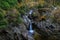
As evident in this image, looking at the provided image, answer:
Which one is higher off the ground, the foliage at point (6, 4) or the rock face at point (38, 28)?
the foliage at point (6, 4)

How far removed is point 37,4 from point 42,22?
763cm

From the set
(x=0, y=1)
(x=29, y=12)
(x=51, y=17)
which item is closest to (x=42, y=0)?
(x=29, y=12)

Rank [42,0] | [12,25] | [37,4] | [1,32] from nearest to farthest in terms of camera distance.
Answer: [1,32] → [12,25] → [37,4] → [42,0]

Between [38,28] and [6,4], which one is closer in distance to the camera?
[6,4]

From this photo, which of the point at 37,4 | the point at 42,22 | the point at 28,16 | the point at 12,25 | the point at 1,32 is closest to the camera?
the point at 1,32

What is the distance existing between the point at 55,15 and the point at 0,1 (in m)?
6.52

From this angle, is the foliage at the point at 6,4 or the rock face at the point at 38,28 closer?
the rock face at the point at 38,28

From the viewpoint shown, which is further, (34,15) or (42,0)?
(42,0)

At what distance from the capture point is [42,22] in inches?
806

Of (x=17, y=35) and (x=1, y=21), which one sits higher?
(x=1, y=21)

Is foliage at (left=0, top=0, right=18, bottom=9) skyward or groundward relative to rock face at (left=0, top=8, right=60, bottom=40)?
skyward

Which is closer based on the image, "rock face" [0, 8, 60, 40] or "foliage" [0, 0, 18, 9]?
"rock face" [0, 8, 60, 40]

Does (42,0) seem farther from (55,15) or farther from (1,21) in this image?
(1,21)

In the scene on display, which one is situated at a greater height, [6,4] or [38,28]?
[6,4]
